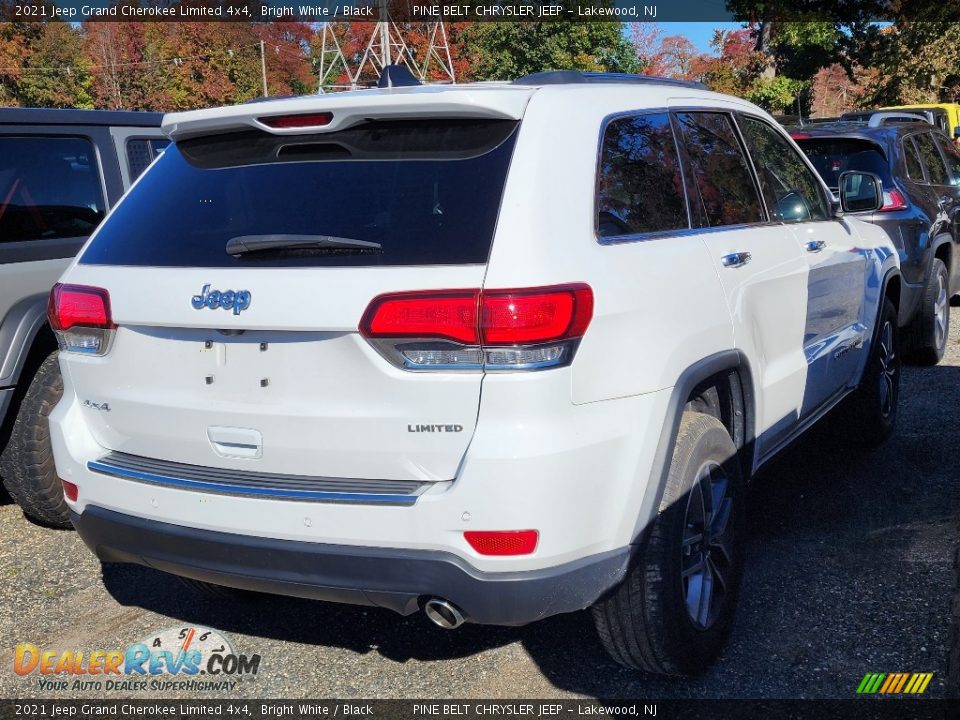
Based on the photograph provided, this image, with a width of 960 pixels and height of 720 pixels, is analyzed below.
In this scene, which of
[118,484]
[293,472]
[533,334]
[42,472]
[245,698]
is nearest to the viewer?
[533,334]

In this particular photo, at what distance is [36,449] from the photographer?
447 centimetres

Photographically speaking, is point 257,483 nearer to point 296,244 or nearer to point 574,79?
point 296,244

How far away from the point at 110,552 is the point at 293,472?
76 cm

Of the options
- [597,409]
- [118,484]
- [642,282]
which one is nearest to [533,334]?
[597,409]

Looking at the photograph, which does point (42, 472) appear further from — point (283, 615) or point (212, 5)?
point (212, 5)

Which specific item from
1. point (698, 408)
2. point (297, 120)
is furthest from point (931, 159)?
point (297, 120)

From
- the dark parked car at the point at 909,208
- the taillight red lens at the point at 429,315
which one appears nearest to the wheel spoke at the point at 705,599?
the taillight red lens at the point at 429,315

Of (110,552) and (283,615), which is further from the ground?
(110,552)

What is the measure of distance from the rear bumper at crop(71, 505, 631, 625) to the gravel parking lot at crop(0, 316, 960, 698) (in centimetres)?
69

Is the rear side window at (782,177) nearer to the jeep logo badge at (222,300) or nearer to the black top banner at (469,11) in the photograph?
the jeep logo badge at (222,300)

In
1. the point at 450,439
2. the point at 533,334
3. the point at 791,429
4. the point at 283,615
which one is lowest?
the point at 283,615

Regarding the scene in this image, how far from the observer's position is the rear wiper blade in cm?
268

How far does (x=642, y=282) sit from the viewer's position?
2850 mm

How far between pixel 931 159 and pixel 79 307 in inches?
278
